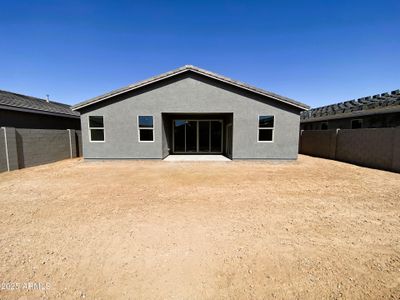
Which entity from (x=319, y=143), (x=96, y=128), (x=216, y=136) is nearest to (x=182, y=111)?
(x=216, y=136)

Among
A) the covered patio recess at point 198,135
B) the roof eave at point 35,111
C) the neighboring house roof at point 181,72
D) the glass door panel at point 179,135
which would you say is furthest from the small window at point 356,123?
the roof eave at point 35,111

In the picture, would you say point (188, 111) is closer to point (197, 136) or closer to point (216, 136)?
point (197, 136)

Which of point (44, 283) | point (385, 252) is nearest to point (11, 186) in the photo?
point (44, 283)

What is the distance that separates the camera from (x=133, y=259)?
2576 mm

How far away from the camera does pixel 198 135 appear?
1404 centimetres

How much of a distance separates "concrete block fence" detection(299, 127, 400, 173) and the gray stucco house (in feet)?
10.6

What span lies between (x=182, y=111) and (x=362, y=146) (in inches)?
403

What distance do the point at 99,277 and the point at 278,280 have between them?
2195 millimetres

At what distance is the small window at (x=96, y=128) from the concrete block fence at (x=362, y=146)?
1471 cm

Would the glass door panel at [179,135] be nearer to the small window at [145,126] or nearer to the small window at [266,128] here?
the small window at [145,126]

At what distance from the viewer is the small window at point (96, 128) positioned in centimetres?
1085

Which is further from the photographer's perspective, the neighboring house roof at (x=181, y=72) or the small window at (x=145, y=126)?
the small window at (x=145, y=126)

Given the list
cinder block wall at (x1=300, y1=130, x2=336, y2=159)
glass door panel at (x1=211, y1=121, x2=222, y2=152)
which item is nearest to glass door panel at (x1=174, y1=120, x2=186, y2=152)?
glass door panel at (x1=211, y1=121, x2=222, y2=152)

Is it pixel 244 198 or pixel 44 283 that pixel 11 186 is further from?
pixel 244 198
